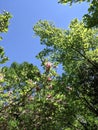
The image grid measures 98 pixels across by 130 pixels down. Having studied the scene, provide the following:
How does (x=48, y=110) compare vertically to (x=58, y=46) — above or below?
below

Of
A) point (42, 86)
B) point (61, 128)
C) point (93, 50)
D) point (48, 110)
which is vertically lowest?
point (42, 86)

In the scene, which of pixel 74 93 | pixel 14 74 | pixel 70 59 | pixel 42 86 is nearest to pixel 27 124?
pixel 42 86

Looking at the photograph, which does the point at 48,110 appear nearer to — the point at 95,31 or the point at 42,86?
the point at 42,86

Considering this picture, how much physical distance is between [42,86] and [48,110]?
360 centimetres

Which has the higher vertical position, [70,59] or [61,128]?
[70,59]

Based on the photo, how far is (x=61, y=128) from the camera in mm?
20359

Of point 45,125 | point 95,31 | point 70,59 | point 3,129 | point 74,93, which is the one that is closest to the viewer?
point 3,129

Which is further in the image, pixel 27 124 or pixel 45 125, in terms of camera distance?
pixel 45 125

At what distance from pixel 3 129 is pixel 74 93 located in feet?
25.8

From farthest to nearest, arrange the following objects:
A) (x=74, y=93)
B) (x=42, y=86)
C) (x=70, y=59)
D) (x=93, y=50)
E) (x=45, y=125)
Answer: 1. (x=93, y=50)
2. (x=70, y=59)
3. (x=74, y=93)
4. (x=45, y=125)
5. (x=42, y=86)

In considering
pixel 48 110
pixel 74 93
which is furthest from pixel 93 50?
pixel 48 110

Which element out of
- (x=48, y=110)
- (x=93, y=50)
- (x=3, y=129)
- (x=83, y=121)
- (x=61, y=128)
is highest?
(x=93, y=50)

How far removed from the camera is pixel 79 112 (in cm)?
2027

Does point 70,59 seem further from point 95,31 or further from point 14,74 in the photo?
point 14,74
